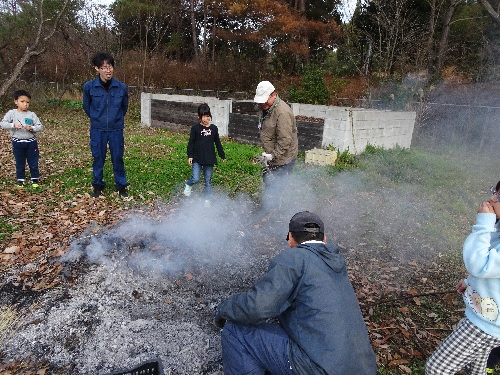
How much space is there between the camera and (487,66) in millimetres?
14492

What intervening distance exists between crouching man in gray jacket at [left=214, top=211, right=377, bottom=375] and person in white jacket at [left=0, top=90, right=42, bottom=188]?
5542mm

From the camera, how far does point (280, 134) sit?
18.0ft

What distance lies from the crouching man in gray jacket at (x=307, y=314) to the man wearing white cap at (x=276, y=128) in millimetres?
3141

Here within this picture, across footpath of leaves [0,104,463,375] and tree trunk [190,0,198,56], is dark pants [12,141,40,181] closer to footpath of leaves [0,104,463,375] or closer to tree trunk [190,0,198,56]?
footpath of leaves [0,104,463,375]

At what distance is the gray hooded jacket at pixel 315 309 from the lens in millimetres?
2145

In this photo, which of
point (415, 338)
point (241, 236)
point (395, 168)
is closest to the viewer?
point (415, 338)

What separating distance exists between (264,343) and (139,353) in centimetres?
124

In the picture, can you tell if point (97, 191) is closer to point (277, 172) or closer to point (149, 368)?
point (277, 172)

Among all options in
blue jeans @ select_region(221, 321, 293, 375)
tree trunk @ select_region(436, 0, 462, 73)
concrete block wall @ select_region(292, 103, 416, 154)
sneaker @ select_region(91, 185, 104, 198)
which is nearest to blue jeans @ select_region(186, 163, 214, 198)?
sneaker @ select_region(91, 185, 104, 198)

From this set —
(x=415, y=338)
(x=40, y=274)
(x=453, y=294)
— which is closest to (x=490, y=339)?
(x=415, y=338)

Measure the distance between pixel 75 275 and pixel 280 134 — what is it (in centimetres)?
323

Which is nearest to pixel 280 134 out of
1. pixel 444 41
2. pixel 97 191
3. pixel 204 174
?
pixel 204 174

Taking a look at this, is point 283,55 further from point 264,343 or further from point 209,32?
point 264,343

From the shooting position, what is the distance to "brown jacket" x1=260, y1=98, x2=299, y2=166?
17.8 feet
